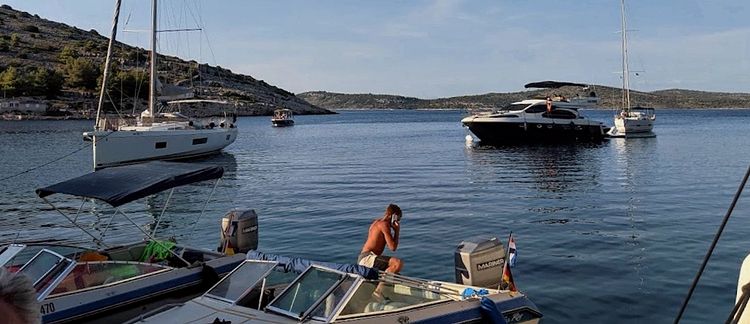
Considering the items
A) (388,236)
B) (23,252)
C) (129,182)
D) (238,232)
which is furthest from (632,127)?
(23,252)

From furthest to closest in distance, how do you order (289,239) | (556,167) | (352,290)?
(556,167)
(289,239)
(352,290)

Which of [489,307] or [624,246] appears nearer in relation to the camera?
[489,307]

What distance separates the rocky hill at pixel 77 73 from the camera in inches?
4678

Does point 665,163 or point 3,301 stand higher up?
point 3,301

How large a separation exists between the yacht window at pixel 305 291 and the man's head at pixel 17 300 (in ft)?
19.8

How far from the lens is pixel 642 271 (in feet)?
45.1

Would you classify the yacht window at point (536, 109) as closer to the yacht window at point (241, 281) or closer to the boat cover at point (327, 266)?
the yacht window at point (241, 281)

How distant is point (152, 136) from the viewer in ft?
122

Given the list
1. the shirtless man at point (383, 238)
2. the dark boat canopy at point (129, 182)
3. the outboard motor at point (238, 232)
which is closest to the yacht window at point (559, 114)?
the outboard motor at point (238, 232)

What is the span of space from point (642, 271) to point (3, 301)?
1353 cm

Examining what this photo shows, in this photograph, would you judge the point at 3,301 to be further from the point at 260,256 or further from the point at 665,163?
the point at 665,163

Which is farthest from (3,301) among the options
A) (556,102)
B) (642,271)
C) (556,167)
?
(556,102)

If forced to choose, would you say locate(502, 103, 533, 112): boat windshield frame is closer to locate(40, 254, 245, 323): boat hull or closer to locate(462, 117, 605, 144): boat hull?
locate(462, 117, 605, 144): boat hull

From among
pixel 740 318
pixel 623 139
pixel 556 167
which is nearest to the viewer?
pixel 740 318
